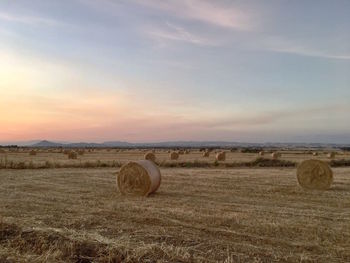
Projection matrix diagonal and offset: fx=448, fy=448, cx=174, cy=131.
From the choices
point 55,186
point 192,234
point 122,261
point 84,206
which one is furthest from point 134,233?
point 55,186

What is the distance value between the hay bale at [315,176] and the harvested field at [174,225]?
1745mm

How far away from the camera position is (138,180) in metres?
14.8

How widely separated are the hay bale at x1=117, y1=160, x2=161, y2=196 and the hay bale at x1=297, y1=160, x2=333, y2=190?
6.33 m

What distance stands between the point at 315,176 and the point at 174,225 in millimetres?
10291

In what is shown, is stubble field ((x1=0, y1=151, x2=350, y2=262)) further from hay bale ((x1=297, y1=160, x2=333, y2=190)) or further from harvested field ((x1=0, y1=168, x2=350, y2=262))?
hay bale ((x1=297, y1=160, x2=333, y2=190))

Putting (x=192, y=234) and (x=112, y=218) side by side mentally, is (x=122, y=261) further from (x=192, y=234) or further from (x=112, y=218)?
(x=112, y=218)

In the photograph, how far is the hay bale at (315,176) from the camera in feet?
57.7

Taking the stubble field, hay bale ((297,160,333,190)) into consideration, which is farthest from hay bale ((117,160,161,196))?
hay bale ((297,160,333,190))

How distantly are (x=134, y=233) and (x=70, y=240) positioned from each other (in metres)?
1.35

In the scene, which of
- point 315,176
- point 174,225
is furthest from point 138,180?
point 315,176

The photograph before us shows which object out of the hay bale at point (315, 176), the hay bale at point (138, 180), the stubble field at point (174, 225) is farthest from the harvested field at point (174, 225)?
the hay bale at point (315, 176)

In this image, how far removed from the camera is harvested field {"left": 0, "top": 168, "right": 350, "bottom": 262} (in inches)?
277

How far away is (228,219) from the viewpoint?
32.4 ft

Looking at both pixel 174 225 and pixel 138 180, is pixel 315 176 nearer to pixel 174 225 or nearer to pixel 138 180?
pixel 138 180
